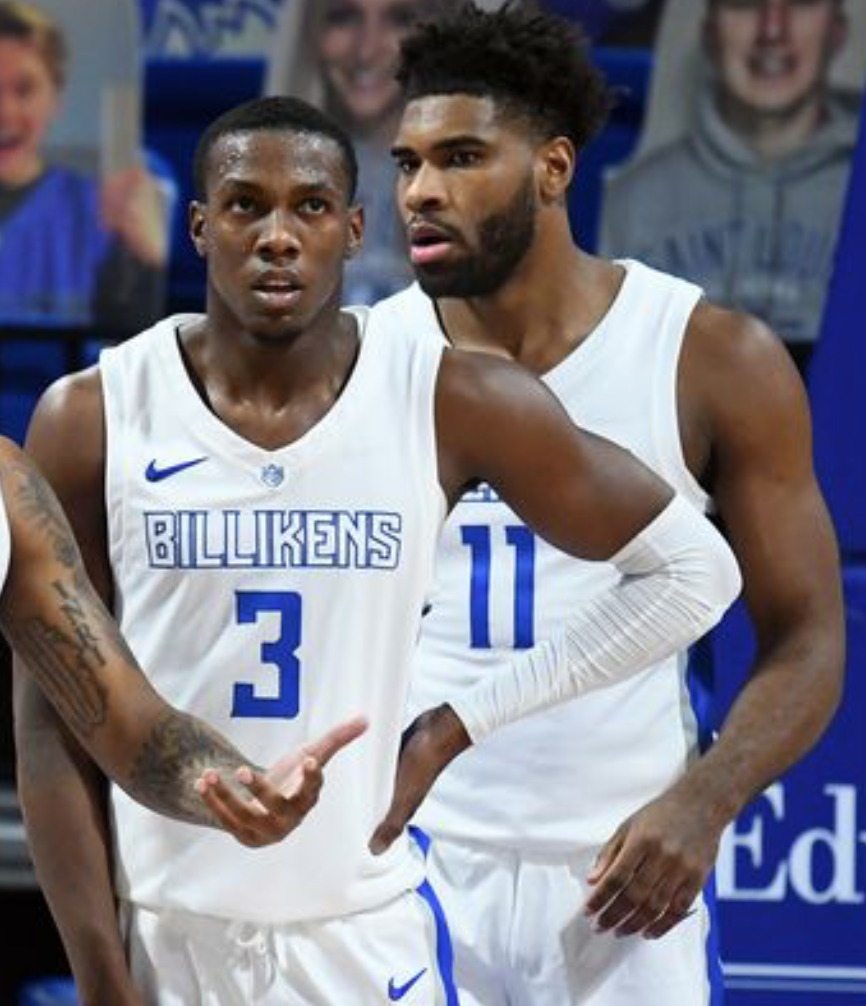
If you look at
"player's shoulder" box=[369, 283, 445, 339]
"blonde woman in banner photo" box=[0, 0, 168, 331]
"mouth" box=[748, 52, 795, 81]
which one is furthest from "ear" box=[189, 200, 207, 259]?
"mouth" box=[748, 52, 795, 81]

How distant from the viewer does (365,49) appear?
488 cm

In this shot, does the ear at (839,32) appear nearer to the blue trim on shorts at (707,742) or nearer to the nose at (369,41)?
the nose at (369,41)

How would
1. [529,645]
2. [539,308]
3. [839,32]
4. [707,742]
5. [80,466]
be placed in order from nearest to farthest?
[80,466], [529,645], [707,742], [539,308], [839,32]

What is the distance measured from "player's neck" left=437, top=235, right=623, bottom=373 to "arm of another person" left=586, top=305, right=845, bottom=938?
177 mm

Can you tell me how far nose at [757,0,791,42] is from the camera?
15.9ft

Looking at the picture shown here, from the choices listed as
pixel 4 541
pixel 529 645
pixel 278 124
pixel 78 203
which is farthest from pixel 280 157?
pixel 78 203

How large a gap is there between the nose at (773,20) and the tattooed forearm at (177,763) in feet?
7.55

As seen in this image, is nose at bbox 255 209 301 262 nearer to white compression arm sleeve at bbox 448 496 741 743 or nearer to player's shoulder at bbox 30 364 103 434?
player's shoulder at bbox 30 364 103 434

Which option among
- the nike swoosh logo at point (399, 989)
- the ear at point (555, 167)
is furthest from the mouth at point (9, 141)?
the nike swoosh logo at point (399, 989)

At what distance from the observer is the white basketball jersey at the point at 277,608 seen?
123 inches

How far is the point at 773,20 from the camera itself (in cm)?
484

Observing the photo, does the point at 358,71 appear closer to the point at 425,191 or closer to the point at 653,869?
the point at 425,191

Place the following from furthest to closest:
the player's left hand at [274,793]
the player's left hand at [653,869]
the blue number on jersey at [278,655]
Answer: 1. the player's left hand at [653,869]
2. the blue number on jersey at [278,655]
3. the player's left hand at [274,793]

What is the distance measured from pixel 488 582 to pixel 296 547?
65cm
